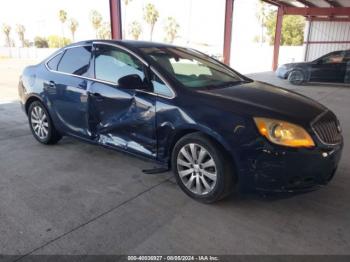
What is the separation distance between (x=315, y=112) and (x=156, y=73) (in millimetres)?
1569

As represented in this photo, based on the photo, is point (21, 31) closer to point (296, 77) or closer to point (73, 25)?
point (73, 25)

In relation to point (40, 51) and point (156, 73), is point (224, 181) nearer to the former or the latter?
point (156, 73)

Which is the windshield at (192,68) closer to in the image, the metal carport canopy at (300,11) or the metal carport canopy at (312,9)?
the metal carport canopy at (300,11)

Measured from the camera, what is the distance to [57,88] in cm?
411

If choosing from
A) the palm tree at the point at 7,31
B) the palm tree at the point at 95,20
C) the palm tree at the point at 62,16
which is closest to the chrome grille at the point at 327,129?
the palm tree at the point at 95,20

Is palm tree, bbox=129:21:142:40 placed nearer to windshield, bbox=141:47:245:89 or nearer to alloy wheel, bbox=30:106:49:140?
alloy wheel, bbox=30:106:49:140

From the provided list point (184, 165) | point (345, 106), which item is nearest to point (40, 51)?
point (345, 106)

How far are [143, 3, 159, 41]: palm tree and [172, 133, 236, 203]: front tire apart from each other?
150 feet

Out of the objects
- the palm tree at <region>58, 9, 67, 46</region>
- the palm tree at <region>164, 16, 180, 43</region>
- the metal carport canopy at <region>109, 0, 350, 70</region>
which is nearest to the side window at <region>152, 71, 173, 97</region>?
the metal carport canopy at <region>109, 0, 350, 70</region>

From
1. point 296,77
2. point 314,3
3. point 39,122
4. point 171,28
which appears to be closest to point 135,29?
point 171,28

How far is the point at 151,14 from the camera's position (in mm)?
45656

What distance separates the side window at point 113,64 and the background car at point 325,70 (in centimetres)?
1122

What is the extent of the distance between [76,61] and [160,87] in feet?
4.96

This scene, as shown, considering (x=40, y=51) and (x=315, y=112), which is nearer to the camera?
(x=315, y=112)
